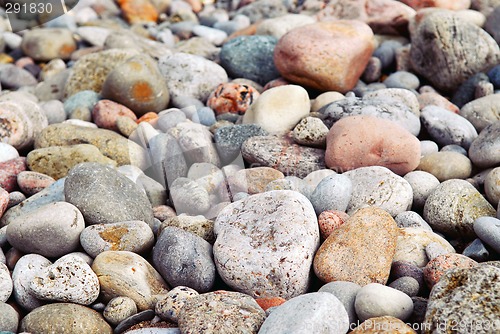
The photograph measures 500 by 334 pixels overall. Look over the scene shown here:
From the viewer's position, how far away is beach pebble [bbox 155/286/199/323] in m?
2.89

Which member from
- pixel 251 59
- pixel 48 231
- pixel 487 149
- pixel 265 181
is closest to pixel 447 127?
pixel 487 149

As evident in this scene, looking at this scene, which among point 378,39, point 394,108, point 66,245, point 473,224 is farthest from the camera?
point 378,39

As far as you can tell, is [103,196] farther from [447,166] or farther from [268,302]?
[447,166]

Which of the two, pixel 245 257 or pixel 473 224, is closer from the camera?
pixel 245 257

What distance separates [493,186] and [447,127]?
101 centimetres

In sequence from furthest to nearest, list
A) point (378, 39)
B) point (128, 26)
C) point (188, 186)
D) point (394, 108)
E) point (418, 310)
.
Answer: point (128, 26) → point (378, 39) → point (394, 108) → point (188, 186) → point (418, 310)

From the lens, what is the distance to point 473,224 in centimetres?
360

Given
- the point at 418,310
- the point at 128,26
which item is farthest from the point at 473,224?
the point at 128,26

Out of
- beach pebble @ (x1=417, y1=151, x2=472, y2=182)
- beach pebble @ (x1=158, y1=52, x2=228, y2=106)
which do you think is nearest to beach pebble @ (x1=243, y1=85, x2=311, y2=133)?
beach pebble @ (x1=158, y1=52, x2=228, y2=106)

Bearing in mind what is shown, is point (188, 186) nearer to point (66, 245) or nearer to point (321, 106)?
point (66, 245)

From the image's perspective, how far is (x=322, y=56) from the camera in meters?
5.42

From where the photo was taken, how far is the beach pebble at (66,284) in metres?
3.00

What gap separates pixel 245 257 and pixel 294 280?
0.30 meters

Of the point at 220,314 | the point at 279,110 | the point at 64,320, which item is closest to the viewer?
the point at 220,314
